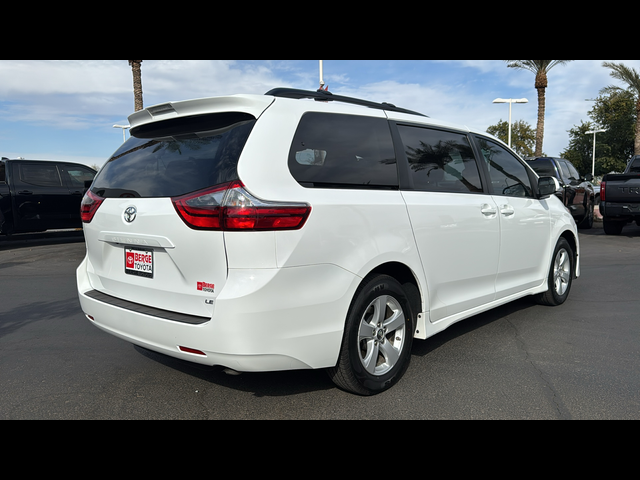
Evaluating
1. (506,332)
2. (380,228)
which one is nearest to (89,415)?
(380,228)

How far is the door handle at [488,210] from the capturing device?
423cm

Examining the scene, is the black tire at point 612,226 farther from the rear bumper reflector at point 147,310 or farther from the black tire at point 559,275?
the rear bumper reflector at point 147,310

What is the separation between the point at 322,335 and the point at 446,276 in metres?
1.33

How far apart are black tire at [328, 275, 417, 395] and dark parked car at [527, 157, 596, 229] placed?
10.4m

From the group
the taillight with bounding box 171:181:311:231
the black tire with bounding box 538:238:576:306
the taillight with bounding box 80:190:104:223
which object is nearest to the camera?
the taillight with bounding box 171:181:311:231

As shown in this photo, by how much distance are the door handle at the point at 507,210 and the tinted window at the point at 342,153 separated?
1.45m

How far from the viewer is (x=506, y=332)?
15.6 feet

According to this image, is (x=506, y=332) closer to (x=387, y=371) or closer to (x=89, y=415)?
(x=387, y=371)

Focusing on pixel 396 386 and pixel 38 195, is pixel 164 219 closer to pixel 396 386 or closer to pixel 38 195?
pixel 396 386

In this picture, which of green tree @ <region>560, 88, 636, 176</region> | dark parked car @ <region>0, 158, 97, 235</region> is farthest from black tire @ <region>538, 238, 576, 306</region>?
green tree @ <region>560, 88, 636, 176</region>

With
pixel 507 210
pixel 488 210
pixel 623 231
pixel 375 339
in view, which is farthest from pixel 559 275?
pixel 623 231

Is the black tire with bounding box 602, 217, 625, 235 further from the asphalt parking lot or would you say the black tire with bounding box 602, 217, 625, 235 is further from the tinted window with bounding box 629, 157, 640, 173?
the asphalt parking lot

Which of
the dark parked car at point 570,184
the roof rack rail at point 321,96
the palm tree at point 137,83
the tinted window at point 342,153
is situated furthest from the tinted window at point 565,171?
the palm tree at point 137,83

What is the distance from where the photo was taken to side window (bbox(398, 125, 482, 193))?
374cm
